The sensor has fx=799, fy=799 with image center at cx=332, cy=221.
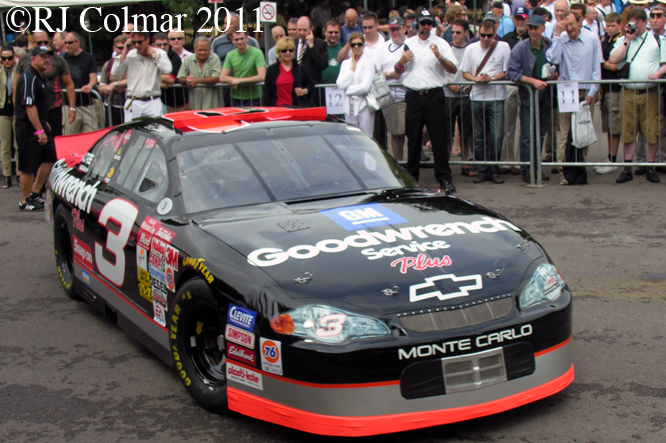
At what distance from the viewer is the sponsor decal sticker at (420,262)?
3.95 meters

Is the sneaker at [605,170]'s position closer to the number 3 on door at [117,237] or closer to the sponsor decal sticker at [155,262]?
the number 3 on door at [117,237]

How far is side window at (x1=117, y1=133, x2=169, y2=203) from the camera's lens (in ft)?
16.9

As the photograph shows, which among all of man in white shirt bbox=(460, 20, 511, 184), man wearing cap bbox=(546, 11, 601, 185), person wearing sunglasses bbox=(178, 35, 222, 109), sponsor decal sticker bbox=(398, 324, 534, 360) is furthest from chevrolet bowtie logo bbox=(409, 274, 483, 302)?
person wearing sunglasses bbox=(178, 35, 222, 109)

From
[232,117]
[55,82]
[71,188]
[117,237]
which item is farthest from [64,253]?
[55,82]

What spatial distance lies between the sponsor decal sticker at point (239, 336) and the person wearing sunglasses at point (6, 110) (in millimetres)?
8956

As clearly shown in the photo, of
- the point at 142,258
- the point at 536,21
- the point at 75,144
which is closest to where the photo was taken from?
the point at 142,258

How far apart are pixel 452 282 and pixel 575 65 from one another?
7353 millimetres

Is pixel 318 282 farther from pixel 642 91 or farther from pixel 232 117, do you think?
pixel 642 91

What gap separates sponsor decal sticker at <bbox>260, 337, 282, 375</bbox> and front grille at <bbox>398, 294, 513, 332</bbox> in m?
0.58

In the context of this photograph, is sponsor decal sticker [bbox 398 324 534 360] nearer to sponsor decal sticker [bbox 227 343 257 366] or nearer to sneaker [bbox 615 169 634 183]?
sponsor decal sticker [bbox 227 343 257 366]

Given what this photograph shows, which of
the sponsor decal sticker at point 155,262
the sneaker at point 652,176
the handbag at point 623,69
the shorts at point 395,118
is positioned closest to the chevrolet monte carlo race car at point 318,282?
the sponsor decal sticker at point 155,262

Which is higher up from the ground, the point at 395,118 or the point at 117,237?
the point at 395,118

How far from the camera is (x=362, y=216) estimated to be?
453 cm

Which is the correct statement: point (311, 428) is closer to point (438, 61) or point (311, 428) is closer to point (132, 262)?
point (132, 262)
